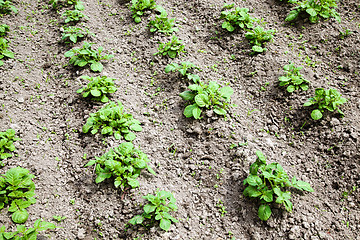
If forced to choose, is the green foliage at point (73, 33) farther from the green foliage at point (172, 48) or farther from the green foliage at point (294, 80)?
the green foliage at point (294, 80)

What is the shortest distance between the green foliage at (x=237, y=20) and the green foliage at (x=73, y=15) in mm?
2864

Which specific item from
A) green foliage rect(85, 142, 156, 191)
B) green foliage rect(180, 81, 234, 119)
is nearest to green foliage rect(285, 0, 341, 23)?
green foliage rect(180, 81, 234, 119)

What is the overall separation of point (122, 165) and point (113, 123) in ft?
2.22

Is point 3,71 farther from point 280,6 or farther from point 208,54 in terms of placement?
point 280,6

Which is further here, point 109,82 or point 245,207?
point 109,82

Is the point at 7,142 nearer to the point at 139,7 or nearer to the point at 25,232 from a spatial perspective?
the point at 25,232

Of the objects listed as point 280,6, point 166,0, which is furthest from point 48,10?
point 280,6

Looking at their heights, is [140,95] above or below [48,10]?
below

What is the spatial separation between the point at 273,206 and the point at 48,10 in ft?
19.8

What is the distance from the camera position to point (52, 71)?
4.60 m

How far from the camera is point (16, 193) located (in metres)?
2.99

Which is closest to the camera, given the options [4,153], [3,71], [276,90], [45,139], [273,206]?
[273,206]

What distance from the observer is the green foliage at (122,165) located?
9.98 ft

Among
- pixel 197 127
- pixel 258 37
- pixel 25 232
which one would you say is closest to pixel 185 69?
pixel 197 127
